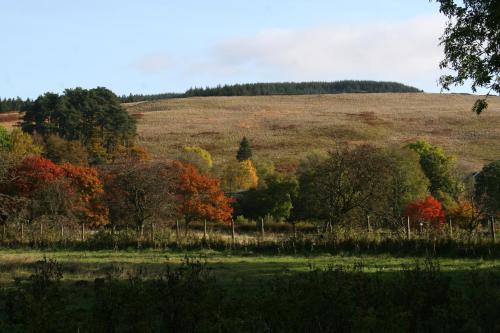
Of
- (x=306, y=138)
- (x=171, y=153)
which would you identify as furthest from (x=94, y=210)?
(x=306, y=138)

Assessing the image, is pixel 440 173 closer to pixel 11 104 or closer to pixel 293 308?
pixel 293 308

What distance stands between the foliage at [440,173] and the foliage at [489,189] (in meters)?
5.84

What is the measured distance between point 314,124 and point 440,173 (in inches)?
2457

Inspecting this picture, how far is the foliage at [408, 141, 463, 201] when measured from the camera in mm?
65750

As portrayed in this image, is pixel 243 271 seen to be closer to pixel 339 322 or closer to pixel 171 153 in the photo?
pixel 339 322

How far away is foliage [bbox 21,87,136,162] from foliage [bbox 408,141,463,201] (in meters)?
41.3

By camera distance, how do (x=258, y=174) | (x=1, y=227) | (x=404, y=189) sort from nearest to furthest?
(x=1, y=227), (x=404, y=189), (x=258, y=174)

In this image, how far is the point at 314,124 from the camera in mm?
129125

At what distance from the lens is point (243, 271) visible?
1881cm

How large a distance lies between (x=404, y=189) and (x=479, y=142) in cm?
5887

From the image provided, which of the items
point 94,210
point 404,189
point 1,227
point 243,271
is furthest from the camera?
point 404,189

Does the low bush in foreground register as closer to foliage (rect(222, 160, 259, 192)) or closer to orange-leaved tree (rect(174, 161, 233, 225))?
orange-leaved tree (rect(174, 161, 233, 225))

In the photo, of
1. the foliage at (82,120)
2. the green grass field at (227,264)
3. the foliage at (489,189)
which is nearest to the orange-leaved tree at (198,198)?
the foliage at (489,189)

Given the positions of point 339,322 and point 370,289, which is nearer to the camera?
point 339,322
